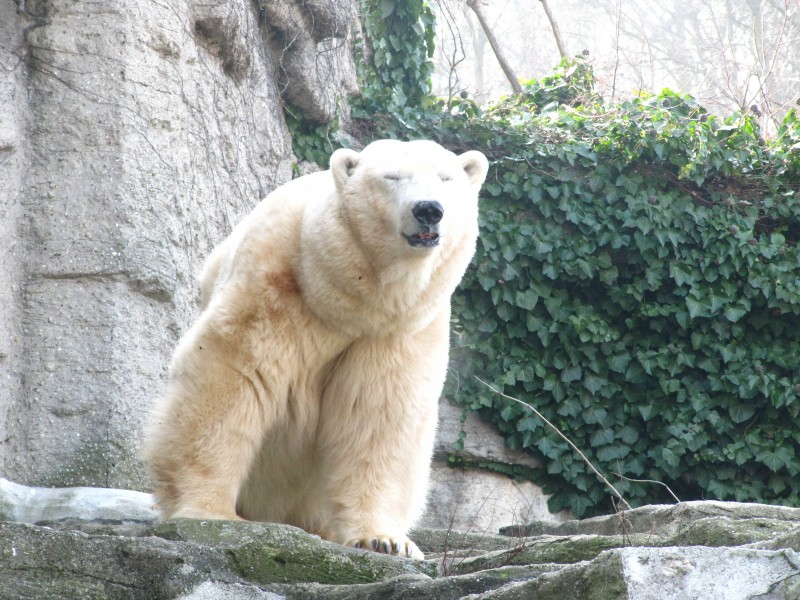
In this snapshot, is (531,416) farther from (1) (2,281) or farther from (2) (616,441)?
(1) (2,281)

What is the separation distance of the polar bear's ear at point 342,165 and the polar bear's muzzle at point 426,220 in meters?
0.44

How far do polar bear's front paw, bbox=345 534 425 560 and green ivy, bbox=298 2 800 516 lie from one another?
405cm

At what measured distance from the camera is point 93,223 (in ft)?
18.2

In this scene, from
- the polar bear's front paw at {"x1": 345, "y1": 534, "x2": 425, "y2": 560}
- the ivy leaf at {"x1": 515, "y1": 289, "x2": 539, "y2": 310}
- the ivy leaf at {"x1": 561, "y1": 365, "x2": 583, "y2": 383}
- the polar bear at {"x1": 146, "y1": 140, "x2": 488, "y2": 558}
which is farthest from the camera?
the ivy leaf at {"x1": 515, "y1": 289, "x2": 539, "y2": 310}

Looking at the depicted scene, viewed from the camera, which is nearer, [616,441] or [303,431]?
[303,431]

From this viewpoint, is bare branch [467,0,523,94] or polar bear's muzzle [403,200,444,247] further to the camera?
bare branch [467,0,523,94]

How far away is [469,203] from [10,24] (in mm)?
2910

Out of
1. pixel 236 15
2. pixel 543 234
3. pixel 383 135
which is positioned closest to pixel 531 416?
pixel 543 234

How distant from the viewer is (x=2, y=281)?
5.24 m

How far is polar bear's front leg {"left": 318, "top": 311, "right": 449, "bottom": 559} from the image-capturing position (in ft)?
13.7

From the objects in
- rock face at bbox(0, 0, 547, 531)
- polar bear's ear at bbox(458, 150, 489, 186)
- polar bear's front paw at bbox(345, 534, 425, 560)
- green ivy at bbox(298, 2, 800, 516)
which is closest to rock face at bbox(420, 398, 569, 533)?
green ivy at bbox(298, 2, 800, 516)

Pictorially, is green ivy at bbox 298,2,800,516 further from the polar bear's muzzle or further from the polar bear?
the polar bear's muzzle

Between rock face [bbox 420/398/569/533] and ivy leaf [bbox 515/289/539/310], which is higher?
ivy leaf [bbox 515/289/539/310]

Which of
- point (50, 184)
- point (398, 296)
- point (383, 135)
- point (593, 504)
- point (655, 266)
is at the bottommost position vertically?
point (593, 504)
